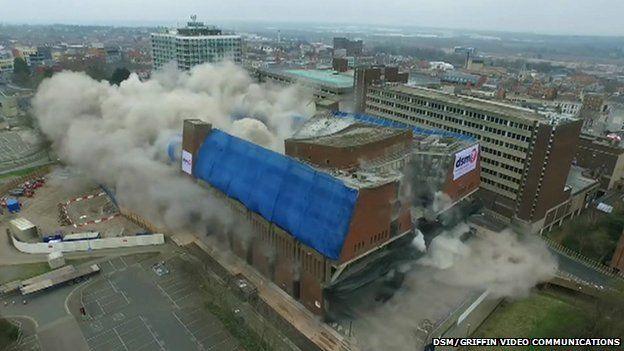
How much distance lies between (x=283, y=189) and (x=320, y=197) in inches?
153

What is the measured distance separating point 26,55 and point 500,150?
504 ft

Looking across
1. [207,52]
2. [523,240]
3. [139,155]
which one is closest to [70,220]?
[139,155]

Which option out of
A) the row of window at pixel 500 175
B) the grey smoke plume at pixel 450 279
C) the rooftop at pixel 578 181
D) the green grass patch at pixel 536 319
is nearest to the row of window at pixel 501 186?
the row of window at pixel 500 175

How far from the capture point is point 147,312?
3272cm

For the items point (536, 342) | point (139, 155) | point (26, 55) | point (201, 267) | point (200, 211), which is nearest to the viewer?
point (536, 342)

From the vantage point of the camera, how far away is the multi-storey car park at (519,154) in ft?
152

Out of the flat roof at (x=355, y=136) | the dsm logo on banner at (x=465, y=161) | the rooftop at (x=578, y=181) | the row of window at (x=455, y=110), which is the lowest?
the rooftop at (x=578, y=181)

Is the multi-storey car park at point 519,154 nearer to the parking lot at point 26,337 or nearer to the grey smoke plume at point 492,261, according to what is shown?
the grey smoke plume at point 492,261

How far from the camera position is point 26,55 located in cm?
14375

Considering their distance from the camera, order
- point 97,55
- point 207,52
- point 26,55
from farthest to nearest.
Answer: point 97,55, point 26,55, point 207,52

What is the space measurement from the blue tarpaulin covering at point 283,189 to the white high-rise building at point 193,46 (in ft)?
229

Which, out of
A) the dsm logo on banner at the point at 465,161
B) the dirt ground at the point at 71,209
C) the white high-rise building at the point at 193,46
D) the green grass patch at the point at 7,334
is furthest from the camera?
the white high-rise building at the point at 193,46

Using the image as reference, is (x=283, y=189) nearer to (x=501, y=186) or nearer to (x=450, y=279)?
(x=450, y=279)

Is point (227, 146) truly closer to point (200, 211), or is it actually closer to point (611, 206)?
point (200, 211)
